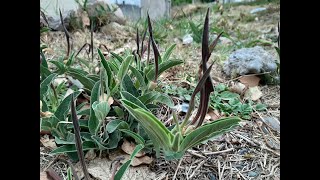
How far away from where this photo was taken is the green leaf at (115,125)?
2.30ft

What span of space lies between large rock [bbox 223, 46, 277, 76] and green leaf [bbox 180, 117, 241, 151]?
69 cm

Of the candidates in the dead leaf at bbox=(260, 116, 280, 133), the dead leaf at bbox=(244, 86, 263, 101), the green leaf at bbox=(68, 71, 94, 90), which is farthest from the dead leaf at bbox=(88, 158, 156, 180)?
the dead leaf at bbox=(244, 86, 263, 101)

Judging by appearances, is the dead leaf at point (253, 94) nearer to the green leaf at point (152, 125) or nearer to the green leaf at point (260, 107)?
the green leaf at point (260, 107)

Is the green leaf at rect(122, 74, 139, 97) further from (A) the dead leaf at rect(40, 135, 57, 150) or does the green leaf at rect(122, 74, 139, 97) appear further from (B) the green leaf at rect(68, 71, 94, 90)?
(A) the dead leaf at rect(40, 135, 57, 150)

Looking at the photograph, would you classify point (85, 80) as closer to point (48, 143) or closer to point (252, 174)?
point (48, 143)

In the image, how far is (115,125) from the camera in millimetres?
713

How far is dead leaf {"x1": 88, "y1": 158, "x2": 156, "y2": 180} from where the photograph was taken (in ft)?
2.25

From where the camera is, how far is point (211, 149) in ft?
2.61

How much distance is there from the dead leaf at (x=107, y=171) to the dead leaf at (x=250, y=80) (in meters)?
0.64

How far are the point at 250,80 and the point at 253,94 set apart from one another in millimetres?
136

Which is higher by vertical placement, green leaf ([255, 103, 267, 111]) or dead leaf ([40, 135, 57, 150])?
green leaf ([255, 103, 267, 111])

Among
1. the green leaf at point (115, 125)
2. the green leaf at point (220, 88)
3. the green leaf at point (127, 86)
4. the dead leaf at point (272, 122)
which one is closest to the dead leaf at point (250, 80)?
the green leaf at point (220, 88)
